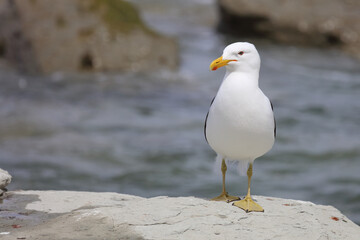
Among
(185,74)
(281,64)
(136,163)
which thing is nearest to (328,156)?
(136,163)

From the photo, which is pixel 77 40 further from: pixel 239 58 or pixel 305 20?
pixel 239 58

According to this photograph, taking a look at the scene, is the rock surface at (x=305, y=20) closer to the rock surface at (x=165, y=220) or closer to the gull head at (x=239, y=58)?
the rock surface at (x=165, y=220)

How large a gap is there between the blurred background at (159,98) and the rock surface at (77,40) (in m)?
0.02

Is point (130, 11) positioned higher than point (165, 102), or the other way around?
point (130, 11)

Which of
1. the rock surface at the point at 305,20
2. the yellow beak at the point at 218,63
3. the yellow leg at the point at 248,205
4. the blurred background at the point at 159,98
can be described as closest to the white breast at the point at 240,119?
the yellow beak at the point at 218,63

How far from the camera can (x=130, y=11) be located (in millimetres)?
15867

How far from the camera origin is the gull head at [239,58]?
5.06 m

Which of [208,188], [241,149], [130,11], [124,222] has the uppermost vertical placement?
[130,11]

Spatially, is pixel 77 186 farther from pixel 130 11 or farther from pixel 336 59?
pixel 336 59

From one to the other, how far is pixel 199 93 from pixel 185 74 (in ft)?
4.60

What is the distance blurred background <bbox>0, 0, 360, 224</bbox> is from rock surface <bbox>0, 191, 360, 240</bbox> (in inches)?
162

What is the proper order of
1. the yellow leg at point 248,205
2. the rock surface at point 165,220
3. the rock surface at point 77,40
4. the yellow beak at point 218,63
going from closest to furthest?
the rock surface at point 165,220 < the yellow beak at point 218,63 < the yellow leg at point 248,205 < the rock surface at point 77,40

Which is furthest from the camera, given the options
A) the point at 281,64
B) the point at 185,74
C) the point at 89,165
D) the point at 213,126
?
the point at 281,64

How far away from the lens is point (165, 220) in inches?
192
